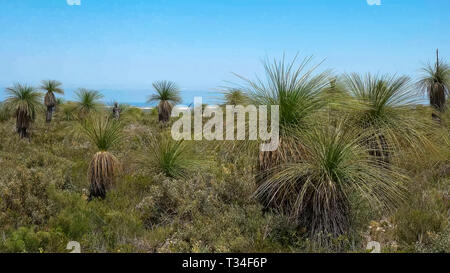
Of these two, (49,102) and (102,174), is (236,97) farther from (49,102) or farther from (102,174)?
(49,102)

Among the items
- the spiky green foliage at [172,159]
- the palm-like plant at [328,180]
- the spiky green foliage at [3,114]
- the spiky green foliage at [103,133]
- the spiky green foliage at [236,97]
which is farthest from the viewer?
the spiky green foliage at [3,114]

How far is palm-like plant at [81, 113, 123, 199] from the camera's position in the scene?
344 inches

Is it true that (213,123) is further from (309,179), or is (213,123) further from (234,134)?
(309,179)

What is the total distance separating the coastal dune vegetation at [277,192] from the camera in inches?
226

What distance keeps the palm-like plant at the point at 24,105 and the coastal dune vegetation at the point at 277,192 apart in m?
11.3

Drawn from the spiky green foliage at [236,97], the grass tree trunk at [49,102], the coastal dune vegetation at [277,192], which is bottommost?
the coastal dune vegetation at [277,192]

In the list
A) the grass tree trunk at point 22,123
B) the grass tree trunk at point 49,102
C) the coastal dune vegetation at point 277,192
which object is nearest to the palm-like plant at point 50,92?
the grass tree trunk at point 49,102

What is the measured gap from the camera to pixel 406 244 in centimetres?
612

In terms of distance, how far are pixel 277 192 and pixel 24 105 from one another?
17.5 metres

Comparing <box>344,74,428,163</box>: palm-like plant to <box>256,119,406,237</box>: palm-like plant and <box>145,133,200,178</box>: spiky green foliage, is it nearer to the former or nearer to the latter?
<box>256,119,406,237</box>: palm-like plant

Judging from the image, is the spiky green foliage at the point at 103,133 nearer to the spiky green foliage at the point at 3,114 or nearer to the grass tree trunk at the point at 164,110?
the grass tree trunk at the point at 164,110

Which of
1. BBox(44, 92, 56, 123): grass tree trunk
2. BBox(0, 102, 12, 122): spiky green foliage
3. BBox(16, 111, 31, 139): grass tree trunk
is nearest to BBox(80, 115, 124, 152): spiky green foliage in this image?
BBox(16, 111, 31, 139): grass tree trunk

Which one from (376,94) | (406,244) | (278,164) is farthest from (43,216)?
(376,94)

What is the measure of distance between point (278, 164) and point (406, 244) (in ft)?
7.75
